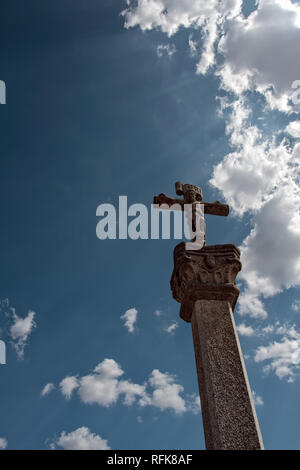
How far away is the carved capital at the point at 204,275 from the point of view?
18.9 ft

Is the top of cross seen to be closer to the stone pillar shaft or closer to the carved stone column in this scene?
the carved stone column

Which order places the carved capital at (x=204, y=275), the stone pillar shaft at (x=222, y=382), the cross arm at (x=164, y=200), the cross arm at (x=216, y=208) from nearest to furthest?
the stone pillar shaft at (x=222, y=382) < the carved capital at (x=204, y=275) < the cross arm at (x=164, y=200) < the cross arm at (x=216, y=208)

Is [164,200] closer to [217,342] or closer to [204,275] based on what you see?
[204,275]

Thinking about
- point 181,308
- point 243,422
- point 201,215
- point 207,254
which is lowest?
point 243,422

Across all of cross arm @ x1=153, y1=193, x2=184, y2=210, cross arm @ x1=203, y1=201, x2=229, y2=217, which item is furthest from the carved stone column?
cross arm @ x1=203, y1=201, x2=229, y2=217

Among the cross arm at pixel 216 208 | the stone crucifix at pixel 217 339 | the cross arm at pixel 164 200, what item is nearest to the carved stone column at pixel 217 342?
the stone crucifix at pixel 217 339

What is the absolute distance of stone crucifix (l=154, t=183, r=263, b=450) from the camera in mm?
4406

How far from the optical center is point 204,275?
5.93m

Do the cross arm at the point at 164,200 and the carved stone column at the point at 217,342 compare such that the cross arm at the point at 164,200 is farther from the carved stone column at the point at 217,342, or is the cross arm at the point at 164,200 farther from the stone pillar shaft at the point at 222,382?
the stone pillar shaft at the point at 222,382

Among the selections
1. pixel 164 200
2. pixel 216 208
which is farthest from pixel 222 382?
pixel 216 208
